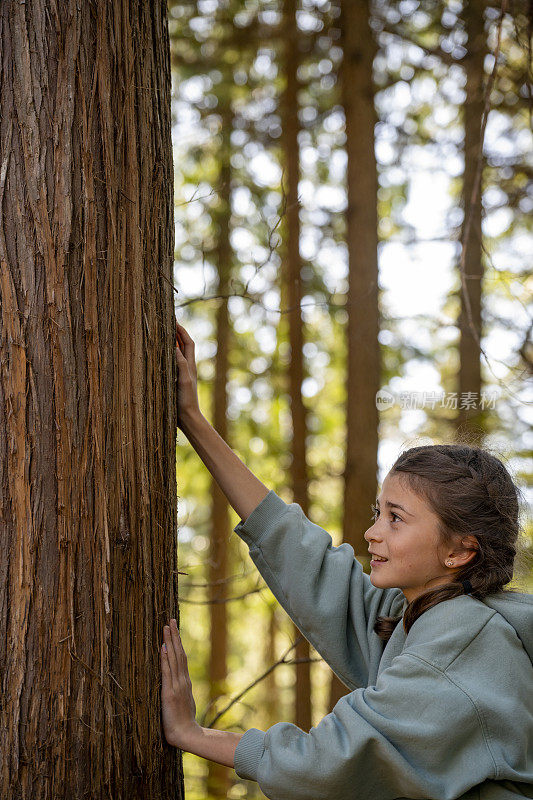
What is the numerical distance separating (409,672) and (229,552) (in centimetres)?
806

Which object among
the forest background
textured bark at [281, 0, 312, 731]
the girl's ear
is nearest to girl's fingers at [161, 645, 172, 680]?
the girl's ear

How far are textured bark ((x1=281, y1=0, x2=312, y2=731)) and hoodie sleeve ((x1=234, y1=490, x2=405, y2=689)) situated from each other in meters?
4.75

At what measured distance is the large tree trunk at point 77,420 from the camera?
69.1 inches

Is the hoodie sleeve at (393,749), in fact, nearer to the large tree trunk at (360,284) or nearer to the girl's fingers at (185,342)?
the girl's fingers at (185,342)

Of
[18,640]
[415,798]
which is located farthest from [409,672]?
[18,640]

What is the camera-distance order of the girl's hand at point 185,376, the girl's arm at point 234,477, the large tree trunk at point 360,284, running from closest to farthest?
the girl's hand at point 185,376, the girl's arm at point 234,477, the large tree trunk at point 360,284

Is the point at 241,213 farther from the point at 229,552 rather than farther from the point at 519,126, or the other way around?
the point at 229,552

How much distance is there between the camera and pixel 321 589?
2375mm

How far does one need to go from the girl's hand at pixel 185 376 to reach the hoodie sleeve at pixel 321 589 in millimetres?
379

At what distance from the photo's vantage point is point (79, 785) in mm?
1775

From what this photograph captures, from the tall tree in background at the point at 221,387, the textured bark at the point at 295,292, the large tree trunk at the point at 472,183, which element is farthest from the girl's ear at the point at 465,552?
the tall tree in background at the point at 221,387

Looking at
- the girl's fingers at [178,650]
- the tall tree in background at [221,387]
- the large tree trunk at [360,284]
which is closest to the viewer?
the girl's fingers at [178,650]

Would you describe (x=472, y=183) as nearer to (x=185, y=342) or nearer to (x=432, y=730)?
(x=185, y=342)

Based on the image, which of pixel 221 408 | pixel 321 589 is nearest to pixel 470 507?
pixel 321 589
